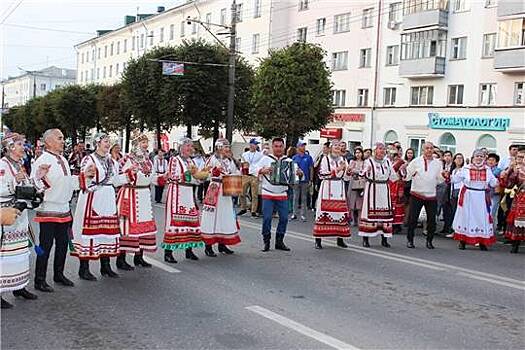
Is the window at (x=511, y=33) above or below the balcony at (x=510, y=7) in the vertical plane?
below

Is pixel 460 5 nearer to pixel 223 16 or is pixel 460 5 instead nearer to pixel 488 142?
pixel 488 142

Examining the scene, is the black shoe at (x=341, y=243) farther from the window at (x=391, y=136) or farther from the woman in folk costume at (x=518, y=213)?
the window at (x=391, y=136)

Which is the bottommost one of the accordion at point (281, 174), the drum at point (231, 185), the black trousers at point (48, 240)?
the black trousers at point (48, 240)

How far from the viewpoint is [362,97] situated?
153 ft

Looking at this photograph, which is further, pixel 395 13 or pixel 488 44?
pixel 395 13

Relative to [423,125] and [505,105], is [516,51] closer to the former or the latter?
[505,105]

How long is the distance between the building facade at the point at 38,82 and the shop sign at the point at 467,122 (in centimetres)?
10503

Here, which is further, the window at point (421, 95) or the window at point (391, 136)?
the window at point (391, 136)

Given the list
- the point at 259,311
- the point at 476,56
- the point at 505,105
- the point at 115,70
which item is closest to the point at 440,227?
the point at 259,311

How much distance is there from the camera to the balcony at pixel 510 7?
35281 millimetres

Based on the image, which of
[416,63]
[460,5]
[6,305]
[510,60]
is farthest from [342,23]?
[6,305]

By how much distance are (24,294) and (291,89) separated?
2868 cm

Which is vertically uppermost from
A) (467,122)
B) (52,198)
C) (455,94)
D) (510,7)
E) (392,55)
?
(510,7)

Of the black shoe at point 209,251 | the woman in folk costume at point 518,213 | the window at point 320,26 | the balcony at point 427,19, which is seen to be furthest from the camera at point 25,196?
the window at point 320,26
